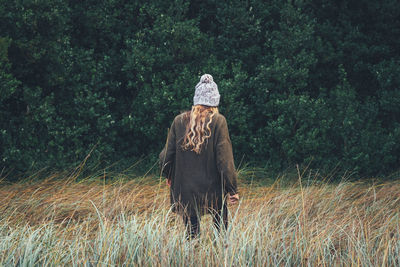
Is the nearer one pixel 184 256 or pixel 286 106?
pixel 184 256

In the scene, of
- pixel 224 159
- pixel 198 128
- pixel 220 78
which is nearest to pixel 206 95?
pixel 198 128

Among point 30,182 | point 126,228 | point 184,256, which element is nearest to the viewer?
point 184,256

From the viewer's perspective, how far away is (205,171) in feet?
13.8

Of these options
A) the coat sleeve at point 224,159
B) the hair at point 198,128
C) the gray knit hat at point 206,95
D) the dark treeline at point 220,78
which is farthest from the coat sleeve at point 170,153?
the dark treeline at point 220,78

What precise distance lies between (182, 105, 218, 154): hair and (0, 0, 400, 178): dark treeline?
366 cm

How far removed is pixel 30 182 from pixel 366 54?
20.1 feet

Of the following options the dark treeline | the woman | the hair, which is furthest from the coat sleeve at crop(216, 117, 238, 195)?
the dark treeline

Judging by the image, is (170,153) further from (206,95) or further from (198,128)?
(206,95)

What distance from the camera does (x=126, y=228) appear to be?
4004mm

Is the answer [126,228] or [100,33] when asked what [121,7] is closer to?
[100,33]

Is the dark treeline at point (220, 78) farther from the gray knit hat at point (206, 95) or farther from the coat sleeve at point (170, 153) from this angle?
the gray knit hat at point (206, 95)

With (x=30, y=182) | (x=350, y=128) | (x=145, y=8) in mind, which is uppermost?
(x=145, y=8)

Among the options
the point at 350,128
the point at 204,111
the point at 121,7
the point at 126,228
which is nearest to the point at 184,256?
the point at 126,228

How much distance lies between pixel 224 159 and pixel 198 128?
1.13ft
